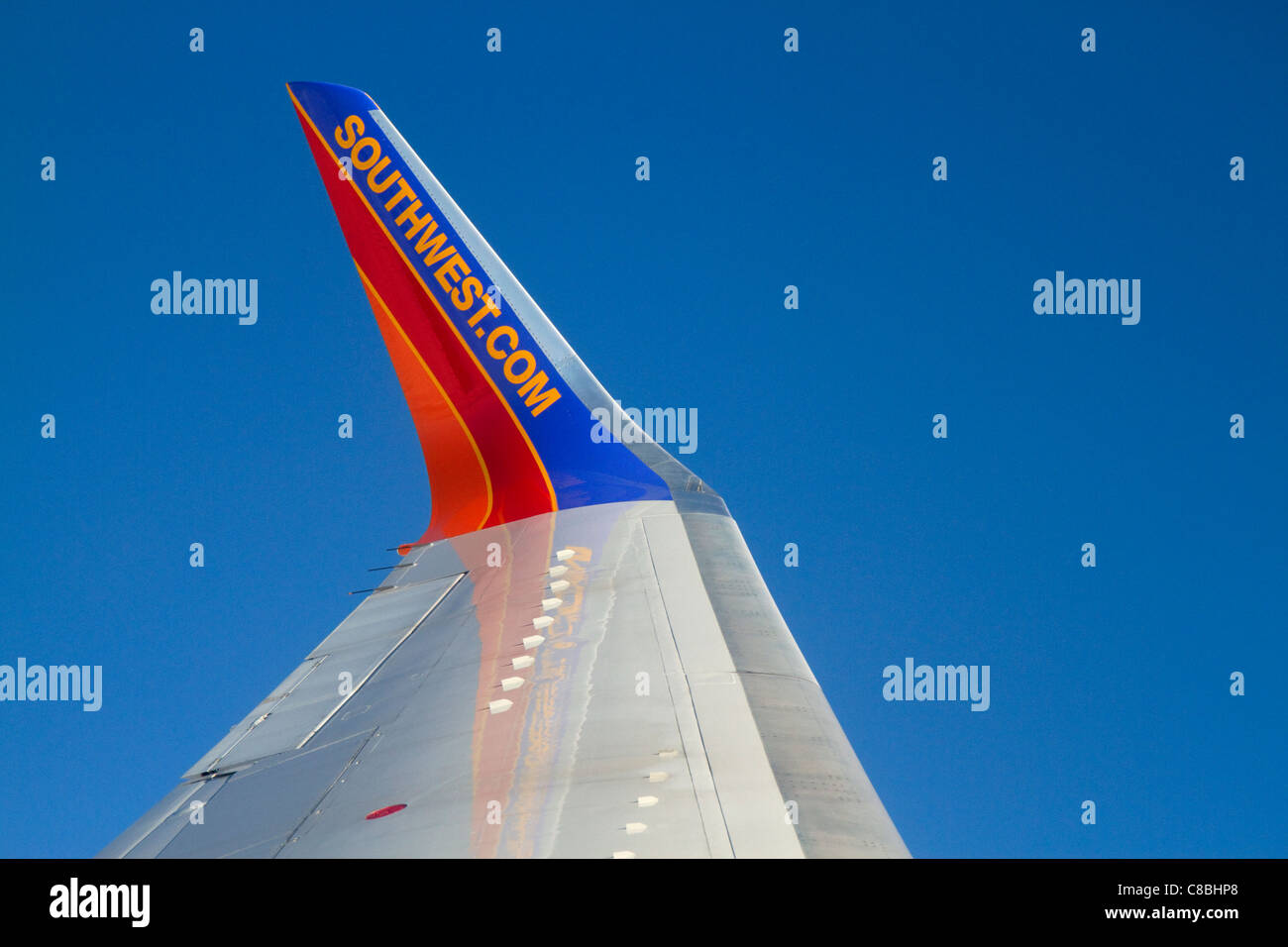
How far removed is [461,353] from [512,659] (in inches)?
165

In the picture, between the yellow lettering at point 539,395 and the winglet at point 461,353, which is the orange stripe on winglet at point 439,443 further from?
the yellow lettering at point 539,395

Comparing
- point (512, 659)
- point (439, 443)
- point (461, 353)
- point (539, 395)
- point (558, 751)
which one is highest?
point (461, 353)

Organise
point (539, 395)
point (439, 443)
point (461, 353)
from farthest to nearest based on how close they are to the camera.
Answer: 1. point (439, 443)
2. point (461, 353)
3. point (539, 395)

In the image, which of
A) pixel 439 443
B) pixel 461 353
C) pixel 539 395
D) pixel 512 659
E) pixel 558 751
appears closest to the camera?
pixel 558 751

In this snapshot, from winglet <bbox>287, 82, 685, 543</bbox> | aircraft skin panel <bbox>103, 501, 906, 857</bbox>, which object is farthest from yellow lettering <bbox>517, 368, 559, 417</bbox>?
aircraft skin panel <bbox>103, 501, 906, 857</bbox>

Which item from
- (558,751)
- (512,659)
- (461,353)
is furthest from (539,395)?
(558,751)

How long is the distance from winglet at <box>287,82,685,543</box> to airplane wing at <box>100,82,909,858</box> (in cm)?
2

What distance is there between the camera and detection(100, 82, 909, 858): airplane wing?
15.1ft

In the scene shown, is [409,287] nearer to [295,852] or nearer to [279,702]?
[279,702]

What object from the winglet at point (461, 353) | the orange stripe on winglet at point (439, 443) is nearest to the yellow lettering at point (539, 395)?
the winglet at point (461, 353)

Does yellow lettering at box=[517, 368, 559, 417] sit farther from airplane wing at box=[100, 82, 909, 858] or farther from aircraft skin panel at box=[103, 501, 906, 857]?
aircraft skin panel at box=[103, 501, 906, 857]

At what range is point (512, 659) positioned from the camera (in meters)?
6.50

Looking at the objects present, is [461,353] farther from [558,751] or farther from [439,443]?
[558,751]
